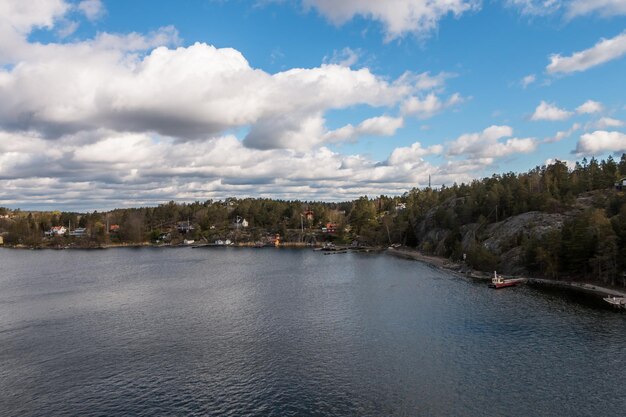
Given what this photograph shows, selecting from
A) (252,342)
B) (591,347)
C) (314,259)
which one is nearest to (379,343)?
(252,342)

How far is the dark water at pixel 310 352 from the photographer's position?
4422cm

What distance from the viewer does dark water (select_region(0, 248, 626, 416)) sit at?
4422 cm

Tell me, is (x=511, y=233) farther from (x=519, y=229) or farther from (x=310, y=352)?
(x=310, y=352)

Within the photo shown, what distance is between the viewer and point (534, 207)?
13700 centimetres

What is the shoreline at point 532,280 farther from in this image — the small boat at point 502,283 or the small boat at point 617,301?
the small boat at point 617,301

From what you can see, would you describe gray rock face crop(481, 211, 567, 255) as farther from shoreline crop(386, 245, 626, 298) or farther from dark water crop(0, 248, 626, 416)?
dark water crop(0, 248, 626, 416)

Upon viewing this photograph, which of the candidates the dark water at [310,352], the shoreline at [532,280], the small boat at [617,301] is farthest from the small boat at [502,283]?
the small boat at [617,301]

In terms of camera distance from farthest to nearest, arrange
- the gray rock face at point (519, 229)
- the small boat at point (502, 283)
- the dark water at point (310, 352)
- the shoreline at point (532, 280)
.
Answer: the gray rock face at point (519, 229) → the small boat at point (502, 283) → the shoreline at point (532, 280) → the dark water at point (310, 352)

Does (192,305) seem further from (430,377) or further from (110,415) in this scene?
(430,377)

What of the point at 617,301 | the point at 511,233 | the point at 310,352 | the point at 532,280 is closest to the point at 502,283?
the point at 532,280

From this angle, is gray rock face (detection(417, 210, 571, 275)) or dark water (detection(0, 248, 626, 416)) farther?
gray rock face (detection(417, 210, 571, 275))

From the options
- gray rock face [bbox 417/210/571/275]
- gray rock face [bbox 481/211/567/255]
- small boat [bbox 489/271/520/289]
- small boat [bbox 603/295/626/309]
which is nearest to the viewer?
small boat [bbox 603/295/626/309]

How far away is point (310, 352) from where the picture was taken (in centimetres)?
5847

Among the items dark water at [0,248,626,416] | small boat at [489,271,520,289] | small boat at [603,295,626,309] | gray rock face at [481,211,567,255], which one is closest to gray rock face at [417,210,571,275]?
gray rock face at [481,211,567,255]
